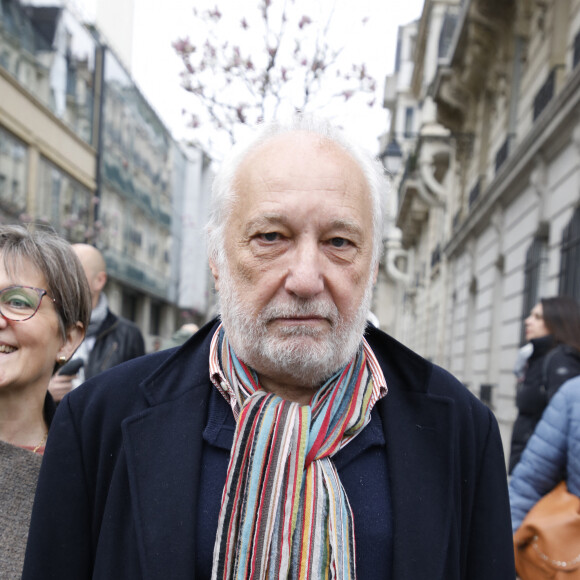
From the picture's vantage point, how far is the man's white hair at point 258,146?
1.85 metres

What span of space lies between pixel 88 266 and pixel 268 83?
378 cm

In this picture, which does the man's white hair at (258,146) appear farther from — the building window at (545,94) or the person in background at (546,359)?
the building window at (545,94)

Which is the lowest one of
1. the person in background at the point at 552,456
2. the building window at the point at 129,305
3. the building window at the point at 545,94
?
the building window at the point at 129,305

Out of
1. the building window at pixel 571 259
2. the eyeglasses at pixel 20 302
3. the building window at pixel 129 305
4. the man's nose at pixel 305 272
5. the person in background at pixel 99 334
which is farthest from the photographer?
the building window at pixel 129 305

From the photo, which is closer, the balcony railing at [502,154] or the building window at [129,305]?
the balcony railing at [502,154]

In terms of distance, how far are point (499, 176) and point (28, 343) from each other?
34.6 feet

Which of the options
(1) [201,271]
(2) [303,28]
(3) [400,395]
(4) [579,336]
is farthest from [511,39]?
(1) [201,271]

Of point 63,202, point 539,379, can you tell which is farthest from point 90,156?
point 539,379

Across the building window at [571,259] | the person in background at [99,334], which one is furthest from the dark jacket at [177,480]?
the building window at [571,259]

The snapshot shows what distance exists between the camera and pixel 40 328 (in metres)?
2.15

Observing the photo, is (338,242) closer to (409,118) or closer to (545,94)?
(545,94)

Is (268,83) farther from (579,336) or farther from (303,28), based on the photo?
(579,336)

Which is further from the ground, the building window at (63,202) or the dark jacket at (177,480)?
the building window at (63,202)

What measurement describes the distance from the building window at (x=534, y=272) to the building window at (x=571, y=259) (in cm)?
117
